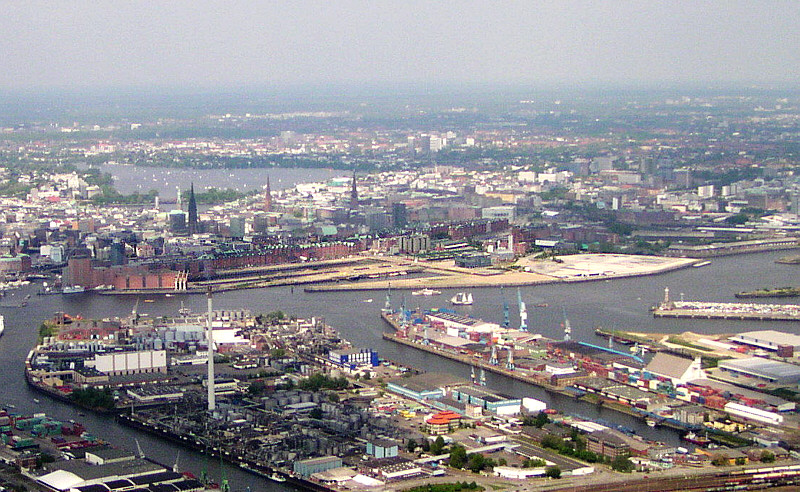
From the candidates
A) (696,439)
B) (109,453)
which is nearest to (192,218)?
(109,453)

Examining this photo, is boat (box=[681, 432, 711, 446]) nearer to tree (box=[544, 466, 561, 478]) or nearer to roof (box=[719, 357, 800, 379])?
tree (box=[544, 466, 561, 478])

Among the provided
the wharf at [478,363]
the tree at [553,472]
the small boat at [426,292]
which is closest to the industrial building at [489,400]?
the wharf at [478,363]

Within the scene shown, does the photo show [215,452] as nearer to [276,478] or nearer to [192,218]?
[276,478]

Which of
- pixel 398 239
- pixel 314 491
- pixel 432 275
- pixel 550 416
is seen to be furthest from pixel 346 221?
pixel 314 491

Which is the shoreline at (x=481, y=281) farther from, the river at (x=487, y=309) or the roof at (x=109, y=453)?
the roof at (x=109, y=453)

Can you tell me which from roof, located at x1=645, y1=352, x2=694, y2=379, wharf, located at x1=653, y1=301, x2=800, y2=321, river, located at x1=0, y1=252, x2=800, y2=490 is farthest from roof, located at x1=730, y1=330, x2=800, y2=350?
wharf, located at x1=653, y1=301, x2=800, y2=321

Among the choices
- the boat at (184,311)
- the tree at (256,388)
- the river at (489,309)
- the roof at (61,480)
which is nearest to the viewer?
the roof at (61,480)
